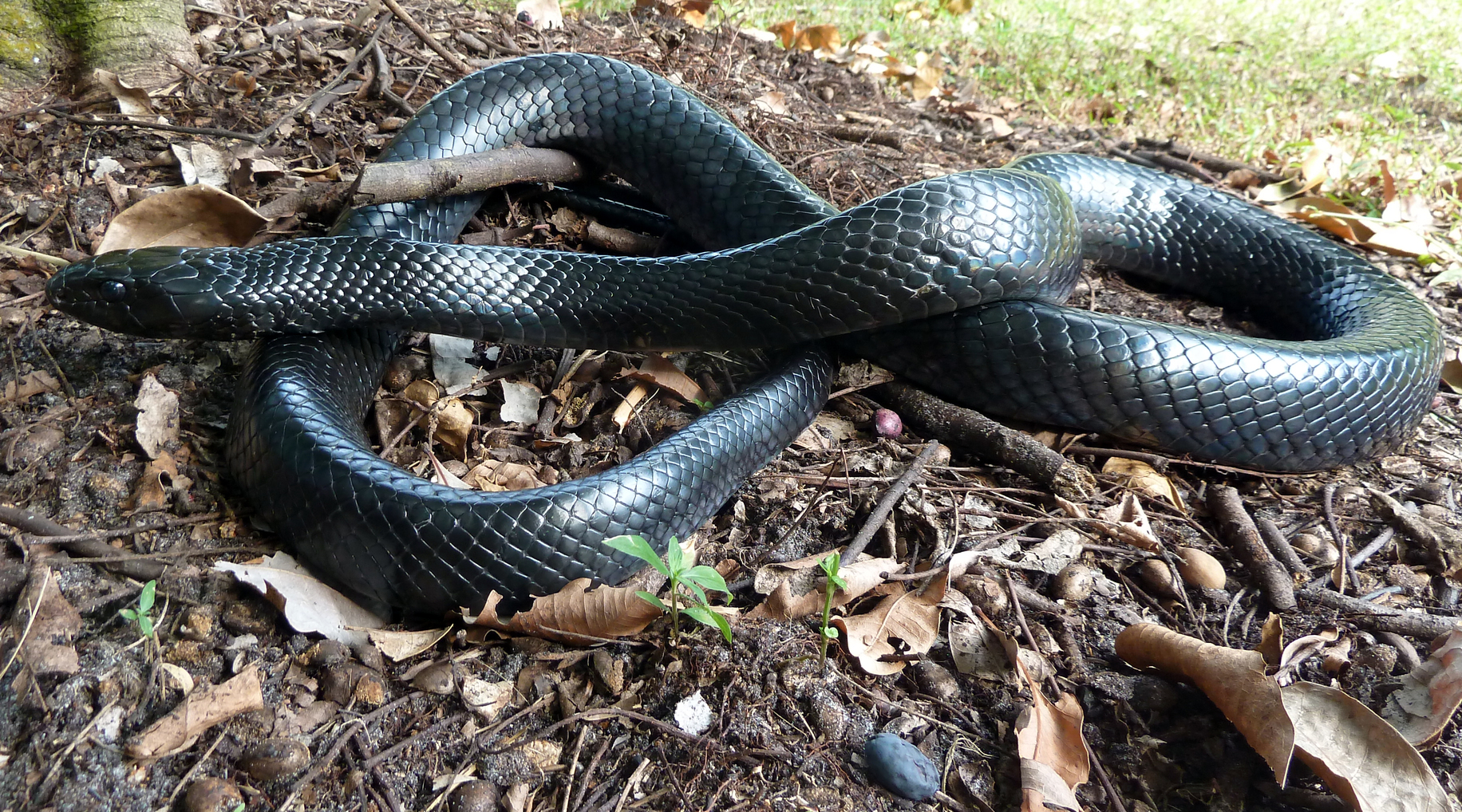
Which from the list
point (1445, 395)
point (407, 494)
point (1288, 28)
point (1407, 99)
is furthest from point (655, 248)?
point (1288, 28)

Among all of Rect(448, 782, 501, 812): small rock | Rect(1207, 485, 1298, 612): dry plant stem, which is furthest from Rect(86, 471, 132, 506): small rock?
Rect(1207, 485, 1298, 612): dry plant stem

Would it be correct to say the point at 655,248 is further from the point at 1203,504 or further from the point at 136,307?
the point at 1203,504

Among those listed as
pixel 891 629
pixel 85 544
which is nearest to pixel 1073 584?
pixel 891 629

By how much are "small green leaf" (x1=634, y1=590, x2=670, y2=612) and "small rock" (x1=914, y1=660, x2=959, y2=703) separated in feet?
2.22

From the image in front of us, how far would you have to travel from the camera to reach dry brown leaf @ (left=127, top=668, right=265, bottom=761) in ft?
6.48

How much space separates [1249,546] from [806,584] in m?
1.43

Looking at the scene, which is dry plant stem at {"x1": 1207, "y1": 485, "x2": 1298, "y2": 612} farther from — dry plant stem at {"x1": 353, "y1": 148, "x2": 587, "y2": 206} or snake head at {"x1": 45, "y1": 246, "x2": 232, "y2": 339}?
snake head at {"x1": 45, "y1": 246, "x2": 232, "y2": 339}

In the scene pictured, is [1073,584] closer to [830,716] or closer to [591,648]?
[830,716]

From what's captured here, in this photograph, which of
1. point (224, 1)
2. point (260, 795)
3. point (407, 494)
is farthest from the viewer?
point (224, 1)

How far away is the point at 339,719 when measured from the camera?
211 centimetres

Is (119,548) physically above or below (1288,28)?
below

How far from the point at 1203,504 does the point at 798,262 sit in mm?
1633

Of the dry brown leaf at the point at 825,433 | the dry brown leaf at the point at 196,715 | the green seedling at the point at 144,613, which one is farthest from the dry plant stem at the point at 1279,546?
the green seedling at the point at 144,613

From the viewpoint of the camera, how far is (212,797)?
74.6 inches
